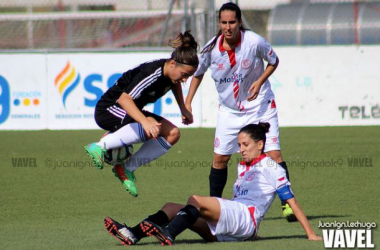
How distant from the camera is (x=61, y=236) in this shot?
6469 millimetres

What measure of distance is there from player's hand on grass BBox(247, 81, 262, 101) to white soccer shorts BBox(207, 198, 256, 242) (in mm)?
1436

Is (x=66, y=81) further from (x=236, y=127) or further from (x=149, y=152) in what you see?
(x=149, y=152)

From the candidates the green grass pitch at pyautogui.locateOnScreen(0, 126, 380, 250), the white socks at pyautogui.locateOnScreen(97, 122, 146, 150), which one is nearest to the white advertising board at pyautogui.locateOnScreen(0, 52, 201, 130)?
the green grass pitch at pyautogui.locateOnScreen(0, 126, 380, 250)

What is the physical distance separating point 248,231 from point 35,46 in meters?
13.5

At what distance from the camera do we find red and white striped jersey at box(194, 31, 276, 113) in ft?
24.3

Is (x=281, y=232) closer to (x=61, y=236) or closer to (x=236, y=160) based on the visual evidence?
(x=61, y=236)

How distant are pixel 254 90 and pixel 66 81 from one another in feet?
30.3

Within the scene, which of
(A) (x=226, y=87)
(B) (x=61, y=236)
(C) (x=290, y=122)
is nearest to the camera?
(B) (x=61, y=236)

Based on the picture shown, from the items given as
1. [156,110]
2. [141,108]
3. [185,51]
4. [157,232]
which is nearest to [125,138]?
[141,108]

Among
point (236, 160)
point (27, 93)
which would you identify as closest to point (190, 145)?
point (236, 160)

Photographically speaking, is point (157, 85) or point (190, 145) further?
point (190, 145)

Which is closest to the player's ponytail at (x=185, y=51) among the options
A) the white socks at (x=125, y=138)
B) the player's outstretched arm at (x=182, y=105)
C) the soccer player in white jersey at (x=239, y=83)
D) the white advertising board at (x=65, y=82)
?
the player's outstretched arm at (x=182, y=105)

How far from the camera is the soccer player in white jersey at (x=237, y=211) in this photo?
5.73 meters

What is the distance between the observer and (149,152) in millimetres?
6895
